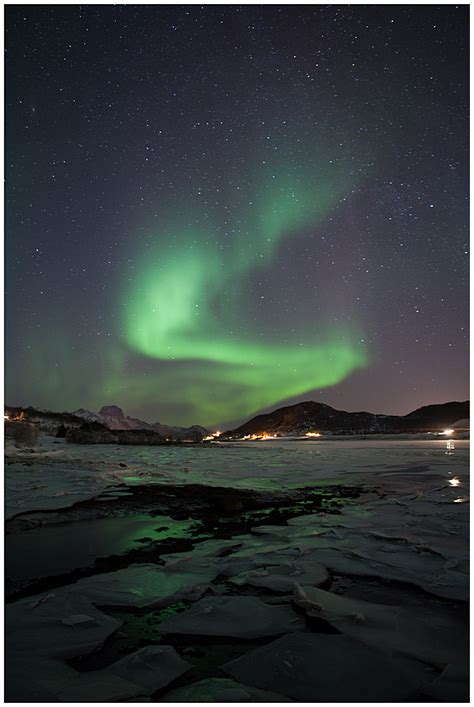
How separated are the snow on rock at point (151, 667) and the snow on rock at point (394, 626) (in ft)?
4.31

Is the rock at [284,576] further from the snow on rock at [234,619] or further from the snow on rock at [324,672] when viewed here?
the snow on rock at [324,672]

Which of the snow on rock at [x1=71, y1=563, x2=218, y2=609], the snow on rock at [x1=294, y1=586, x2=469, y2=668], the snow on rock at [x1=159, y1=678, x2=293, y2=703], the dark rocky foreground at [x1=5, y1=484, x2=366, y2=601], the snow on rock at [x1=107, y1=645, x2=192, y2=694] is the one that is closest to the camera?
the snow on rock at [x1=159, y1=678, x2=293, y2=703]

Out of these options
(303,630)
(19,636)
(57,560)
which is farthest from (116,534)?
(303,630)

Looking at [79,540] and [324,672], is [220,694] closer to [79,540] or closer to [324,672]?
[324,672]

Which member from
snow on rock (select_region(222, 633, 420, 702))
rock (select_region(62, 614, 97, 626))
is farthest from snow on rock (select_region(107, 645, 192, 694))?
rock (select_region(62, 614, 97, 626))

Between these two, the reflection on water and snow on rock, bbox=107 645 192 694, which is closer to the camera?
snow on rock, bbox=107 645 192 694

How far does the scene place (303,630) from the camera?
3311 millimetres

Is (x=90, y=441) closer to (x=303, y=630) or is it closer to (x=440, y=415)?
(x=303, y=630)

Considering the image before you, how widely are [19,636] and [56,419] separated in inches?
4294

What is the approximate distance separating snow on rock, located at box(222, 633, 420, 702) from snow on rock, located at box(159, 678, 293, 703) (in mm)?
53

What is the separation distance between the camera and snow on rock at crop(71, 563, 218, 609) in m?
3.88

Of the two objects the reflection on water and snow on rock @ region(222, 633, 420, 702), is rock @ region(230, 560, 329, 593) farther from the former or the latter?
the reflection on water

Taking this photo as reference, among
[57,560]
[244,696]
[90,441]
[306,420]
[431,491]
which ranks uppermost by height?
[244,696]

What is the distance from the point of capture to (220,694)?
2562mm
